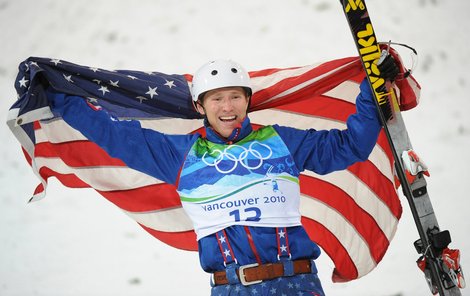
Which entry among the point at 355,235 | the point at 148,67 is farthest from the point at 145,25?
the point at 355,235

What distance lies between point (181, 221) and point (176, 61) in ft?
5.60

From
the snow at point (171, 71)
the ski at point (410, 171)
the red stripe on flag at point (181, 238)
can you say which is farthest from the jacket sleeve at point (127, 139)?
the snow at point (171, 71)

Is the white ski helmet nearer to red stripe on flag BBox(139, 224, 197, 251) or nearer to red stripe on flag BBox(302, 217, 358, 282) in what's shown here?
red stripe on flag BBox(139, 224, 197, 251)

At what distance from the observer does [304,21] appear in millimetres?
5004

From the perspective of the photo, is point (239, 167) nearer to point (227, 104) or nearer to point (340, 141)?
point (227, 104)

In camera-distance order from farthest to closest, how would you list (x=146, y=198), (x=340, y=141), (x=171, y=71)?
(x=171, y=71), (x=146, y=198), (x=340, y=141)

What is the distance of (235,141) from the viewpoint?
2.97 metres

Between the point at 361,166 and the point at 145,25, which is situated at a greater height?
the point at 145,25

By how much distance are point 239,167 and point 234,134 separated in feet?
0.48

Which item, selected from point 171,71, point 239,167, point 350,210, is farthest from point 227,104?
point 171,71

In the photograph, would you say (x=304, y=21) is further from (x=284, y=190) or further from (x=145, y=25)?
(x=284, y=190)

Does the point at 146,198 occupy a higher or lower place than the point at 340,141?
higher

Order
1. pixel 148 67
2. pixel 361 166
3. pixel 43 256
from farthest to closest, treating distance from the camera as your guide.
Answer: pixel 148 67 < pixel 43 256 < pixel 361 166

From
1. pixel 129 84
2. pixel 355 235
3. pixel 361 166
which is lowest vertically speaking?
pixel 355 235
